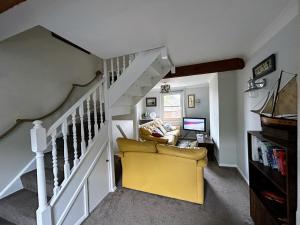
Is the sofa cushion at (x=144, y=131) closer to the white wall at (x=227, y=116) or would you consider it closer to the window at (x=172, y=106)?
the white wall at (x=227, y=116)

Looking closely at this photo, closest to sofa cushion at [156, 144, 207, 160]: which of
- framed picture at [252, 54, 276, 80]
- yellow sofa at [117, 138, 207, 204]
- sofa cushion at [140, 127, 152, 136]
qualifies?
yellow sofa at [117, 138, 207, 204]

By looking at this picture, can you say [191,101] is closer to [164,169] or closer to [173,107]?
[173,107]

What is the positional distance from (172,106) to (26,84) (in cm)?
522

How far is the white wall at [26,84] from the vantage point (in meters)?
2.02

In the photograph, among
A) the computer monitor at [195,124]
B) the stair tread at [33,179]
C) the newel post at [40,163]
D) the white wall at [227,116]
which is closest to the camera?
the newel post at [40,163]

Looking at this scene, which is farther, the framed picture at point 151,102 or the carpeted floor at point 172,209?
the framed picture at point 151,102

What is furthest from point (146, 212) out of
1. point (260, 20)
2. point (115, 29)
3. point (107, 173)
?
point (260, 20)

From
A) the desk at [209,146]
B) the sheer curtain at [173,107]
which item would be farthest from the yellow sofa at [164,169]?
the sheer curtain at [173,107]

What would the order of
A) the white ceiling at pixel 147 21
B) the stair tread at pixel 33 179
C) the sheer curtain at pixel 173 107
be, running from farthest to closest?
the sheer curtain at pixel 173 107 < the stair tread at pixel 33 179 < the white ceiling at pixel 147 21

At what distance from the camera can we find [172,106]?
671 centimetres

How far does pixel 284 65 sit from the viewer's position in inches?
60.9

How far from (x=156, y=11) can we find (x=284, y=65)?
52.9 inches

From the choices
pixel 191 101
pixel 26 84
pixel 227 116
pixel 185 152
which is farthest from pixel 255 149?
pixel 191 101

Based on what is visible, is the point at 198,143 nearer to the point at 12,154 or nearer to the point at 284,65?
the point at 284,65
